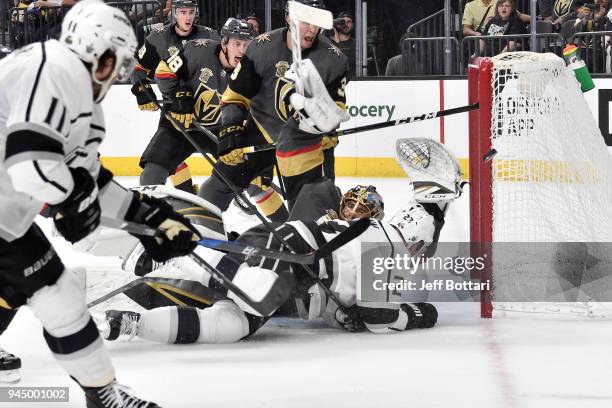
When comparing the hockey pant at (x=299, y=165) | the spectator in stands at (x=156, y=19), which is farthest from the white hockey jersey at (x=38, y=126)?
the spectator in stands at (x=156, y=19)

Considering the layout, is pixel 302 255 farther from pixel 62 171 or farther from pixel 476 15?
pixel 476 15

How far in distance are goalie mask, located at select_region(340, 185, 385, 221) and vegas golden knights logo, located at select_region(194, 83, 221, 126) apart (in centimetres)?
195

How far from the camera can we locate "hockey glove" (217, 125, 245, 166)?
4.86m

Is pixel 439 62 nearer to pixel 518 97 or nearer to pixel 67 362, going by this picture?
pixel 518 97

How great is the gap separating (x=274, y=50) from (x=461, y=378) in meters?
1.96

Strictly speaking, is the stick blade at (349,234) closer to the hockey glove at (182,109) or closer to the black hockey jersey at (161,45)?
the hockey glove at (182,109)

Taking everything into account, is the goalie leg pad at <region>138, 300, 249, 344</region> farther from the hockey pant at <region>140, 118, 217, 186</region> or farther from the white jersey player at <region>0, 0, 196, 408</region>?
the hockey pant at <region>140, 118, 217, 186</region>

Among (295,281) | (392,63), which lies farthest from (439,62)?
(295,281)

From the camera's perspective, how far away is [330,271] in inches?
143

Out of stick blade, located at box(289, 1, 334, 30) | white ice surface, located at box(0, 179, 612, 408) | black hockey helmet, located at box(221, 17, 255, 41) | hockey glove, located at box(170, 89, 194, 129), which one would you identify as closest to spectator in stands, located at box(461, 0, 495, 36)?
black hockey helmet, located at box(221, 17, 255, 41)

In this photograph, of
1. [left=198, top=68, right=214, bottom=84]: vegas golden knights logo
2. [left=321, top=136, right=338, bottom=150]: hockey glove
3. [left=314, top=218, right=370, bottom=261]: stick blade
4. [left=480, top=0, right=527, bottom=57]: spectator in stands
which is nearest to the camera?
[left=314, top=218, right=370, bottom=261]: stick blade

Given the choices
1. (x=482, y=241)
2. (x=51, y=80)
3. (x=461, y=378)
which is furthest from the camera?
(x=482, y=241)

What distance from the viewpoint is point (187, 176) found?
609cm

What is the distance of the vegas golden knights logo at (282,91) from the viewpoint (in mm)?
4734
